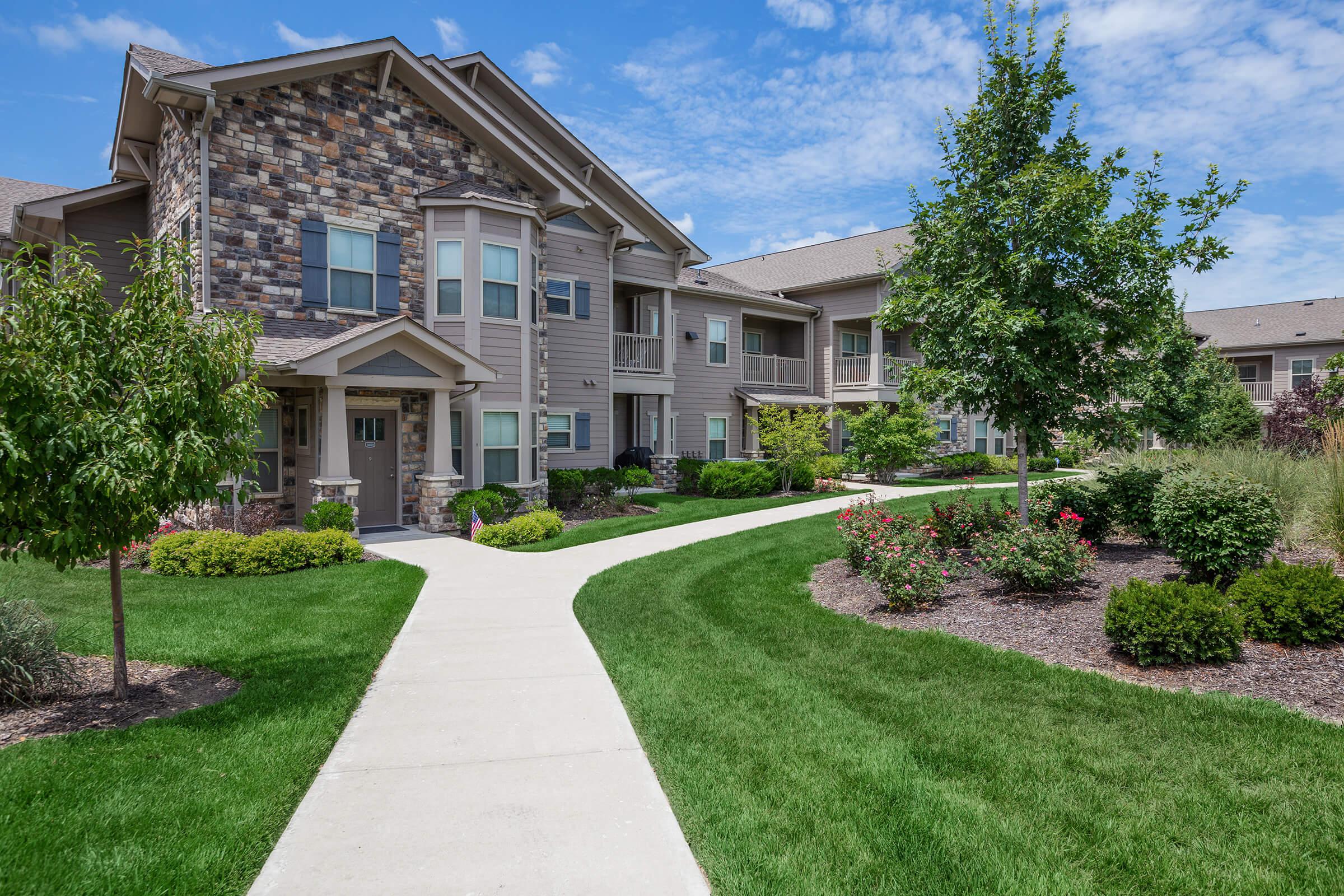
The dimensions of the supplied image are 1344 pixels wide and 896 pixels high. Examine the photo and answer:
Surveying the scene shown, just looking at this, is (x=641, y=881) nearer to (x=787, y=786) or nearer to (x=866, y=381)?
(x=787, y=786)

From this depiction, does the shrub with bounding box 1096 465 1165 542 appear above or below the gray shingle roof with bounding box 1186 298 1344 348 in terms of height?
below

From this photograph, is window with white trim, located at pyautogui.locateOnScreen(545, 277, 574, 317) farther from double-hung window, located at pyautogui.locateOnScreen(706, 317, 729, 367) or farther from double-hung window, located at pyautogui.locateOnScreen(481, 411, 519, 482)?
double-hung window, located at pyautogui.locateOnScreen(706, 317, 729, 367)

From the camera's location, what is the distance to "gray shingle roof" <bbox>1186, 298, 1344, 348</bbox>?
31594 millimetres

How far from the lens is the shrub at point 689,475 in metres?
20.7

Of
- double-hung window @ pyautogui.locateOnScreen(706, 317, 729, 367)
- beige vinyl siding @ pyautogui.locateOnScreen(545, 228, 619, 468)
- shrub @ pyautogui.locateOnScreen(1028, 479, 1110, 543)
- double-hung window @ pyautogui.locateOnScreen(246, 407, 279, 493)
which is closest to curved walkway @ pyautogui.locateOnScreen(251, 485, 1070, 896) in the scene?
shrub @ pyautogui.locateOnScreen(1028, 479, 1110, 543)

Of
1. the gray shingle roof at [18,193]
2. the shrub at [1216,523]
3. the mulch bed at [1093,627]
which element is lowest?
the mulch bed at [1093,627]

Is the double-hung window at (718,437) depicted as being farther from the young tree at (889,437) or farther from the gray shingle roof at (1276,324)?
the gray shingle roof at (1276,324)

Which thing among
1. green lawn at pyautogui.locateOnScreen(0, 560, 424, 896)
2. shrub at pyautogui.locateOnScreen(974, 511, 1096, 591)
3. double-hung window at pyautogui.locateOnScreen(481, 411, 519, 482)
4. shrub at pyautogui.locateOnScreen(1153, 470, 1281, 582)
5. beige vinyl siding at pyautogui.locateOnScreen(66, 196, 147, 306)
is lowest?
green lawn at pyautogui.locateOnScreen(0, 560, 424, 896)

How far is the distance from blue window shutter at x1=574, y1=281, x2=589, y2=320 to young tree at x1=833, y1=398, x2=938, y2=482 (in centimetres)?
923

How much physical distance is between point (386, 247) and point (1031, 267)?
1130 centimetres

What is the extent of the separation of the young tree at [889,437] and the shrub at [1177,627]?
1657cm

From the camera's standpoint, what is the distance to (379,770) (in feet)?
14.3

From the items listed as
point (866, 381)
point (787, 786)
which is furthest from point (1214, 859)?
point (866, 381)

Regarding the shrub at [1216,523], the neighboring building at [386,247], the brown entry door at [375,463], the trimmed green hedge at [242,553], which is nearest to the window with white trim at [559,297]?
the neighboring building at [386,247]
